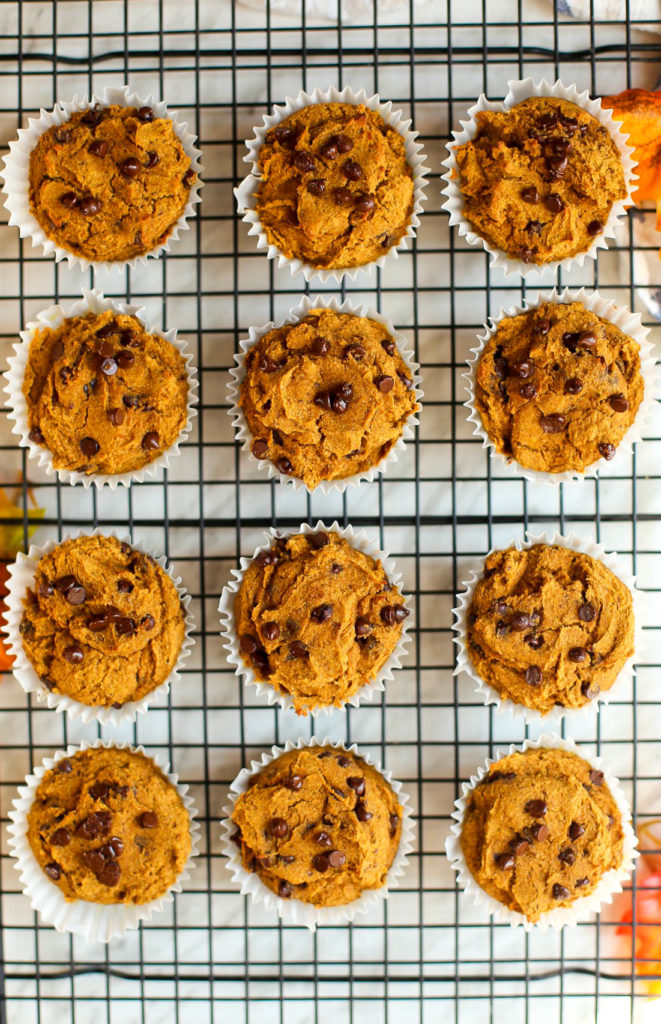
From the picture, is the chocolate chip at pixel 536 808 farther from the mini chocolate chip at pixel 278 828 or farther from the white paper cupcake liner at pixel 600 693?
the mini chocolate chip at pixel 278 828

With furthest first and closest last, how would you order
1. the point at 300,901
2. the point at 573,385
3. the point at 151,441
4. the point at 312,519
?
the point at 312,519
the point at 300,901
the point at 151,441
the point at 573,385

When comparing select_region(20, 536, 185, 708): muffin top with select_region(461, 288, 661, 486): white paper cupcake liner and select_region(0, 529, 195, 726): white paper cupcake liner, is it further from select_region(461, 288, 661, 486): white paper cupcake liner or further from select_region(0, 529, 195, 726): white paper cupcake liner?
select_region(461, 288, 661, 486): white paper cupcake liner

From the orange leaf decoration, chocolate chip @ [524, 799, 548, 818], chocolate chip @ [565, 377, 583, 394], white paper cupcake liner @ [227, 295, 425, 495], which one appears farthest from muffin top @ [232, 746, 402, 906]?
the orange leaf decoration

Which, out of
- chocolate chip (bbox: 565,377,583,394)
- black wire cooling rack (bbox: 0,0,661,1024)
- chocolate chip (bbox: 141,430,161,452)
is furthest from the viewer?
black wire cooling rack (bbox: 0,0,661,1024)

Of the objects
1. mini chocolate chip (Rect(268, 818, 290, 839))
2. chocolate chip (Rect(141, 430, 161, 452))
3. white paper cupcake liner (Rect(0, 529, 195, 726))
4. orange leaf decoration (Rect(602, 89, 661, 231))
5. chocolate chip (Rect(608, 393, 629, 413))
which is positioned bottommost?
mini chocolate chip (Rect(268, 818, 290, 839))

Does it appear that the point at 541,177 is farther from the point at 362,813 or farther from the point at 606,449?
the point at 362,813

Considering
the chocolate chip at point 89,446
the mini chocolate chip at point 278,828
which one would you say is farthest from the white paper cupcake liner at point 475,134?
the mini chocolate chip at point 278,828

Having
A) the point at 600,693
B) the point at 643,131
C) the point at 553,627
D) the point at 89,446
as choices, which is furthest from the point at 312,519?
the point at 643,131
